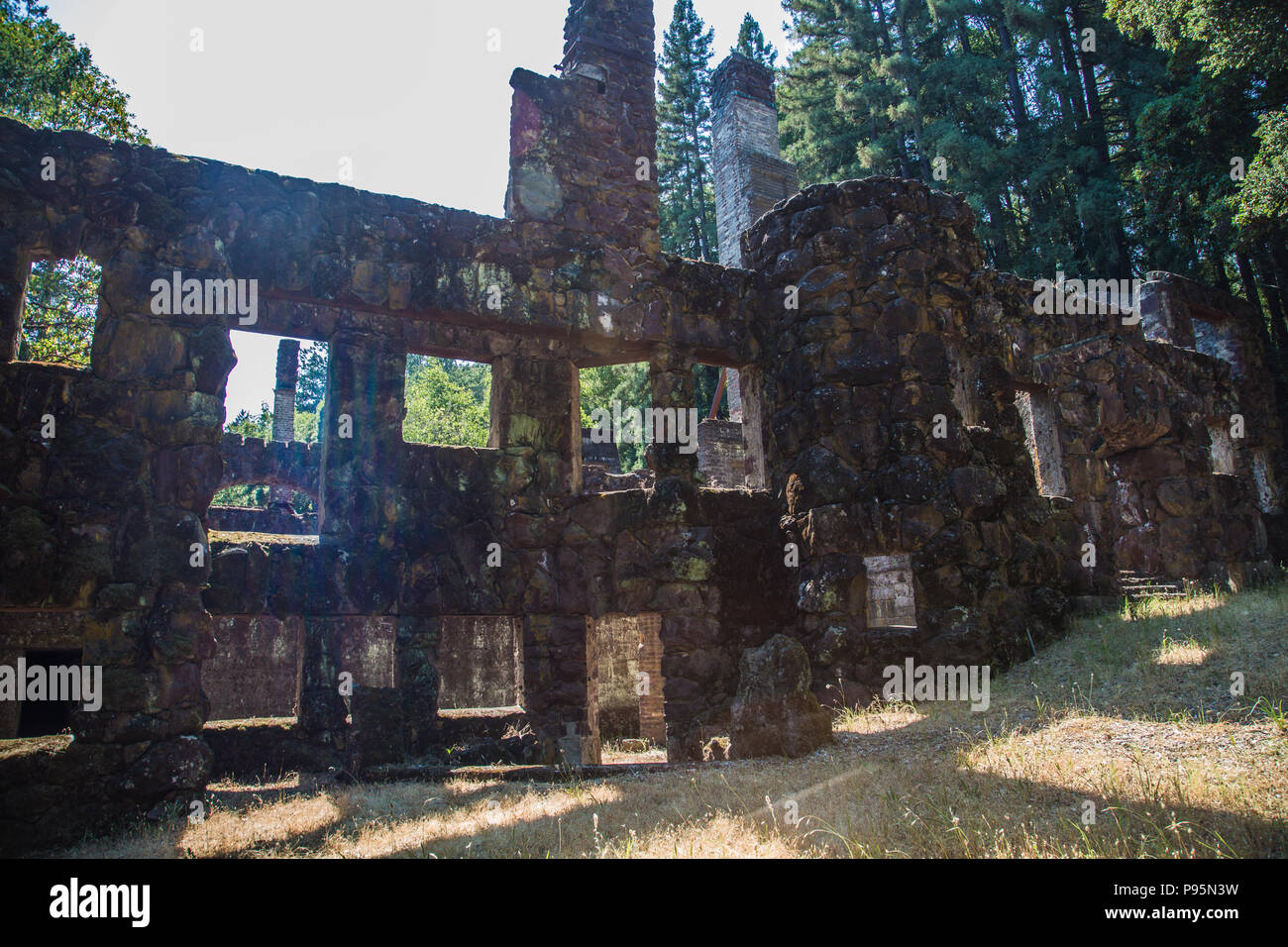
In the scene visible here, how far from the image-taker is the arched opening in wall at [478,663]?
17078 millimetres

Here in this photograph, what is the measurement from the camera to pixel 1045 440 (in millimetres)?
12820

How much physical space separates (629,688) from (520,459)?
7426mm

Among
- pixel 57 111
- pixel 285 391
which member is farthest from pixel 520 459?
pixel 285 391

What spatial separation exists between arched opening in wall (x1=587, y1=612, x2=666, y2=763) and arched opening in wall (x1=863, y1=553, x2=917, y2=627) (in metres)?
3.88

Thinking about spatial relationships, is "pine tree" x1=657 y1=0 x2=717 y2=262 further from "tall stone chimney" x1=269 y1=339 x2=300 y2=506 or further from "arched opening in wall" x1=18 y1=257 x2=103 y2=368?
"arched opening in wall" x1=18 y1=257 x2=103 y2=368

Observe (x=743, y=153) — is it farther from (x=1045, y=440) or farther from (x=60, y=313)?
(x=60, y=313)

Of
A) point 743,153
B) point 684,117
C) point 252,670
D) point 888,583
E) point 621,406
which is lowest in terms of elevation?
point 252,670

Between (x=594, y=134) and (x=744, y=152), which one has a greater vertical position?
(x=744, y=152)

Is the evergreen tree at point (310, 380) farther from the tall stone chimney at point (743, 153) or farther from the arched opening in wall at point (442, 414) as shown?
the tall stone chimney at point (743, 153)

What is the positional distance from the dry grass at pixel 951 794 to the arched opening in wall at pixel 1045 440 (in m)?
4.59

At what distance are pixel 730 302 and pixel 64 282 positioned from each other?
1649cm

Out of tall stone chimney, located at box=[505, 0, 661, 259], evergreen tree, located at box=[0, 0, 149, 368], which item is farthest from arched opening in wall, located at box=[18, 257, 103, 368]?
tall stone chimney, located at box=[505, 0, 661, 259]
